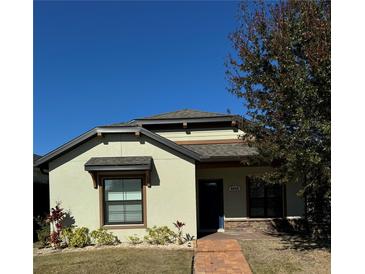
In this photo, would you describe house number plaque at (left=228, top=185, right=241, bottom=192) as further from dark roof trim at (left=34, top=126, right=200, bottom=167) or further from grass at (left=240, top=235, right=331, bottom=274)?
dark roof trim at (left=34, top=126, right=200, bottom=167)

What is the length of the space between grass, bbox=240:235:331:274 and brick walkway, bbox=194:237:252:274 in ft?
0.79

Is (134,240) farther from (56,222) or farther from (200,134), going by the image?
(200,134)

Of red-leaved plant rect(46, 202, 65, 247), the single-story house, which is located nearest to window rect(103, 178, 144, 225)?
the single-story house

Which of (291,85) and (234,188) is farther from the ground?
(291,85)

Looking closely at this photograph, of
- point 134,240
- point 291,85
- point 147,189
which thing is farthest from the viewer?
point 147,189

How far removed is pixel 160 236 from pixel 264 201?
504 centimetres

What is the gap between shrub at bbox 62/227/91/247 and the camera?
12117mm

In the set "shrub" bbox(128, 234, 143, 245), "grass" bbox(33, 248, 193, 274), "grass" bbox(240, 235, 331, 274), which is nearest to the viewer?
"grass" bbox(240, 235, 331, 274)

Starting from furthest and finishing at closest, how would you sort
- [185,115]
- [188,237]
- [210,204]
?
[185,115], [210,204], [188,237]

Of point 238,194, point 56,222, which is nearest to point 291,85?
point 238,194

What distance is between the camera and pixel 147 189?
12.7m

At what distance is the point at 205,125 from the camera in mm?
16594
